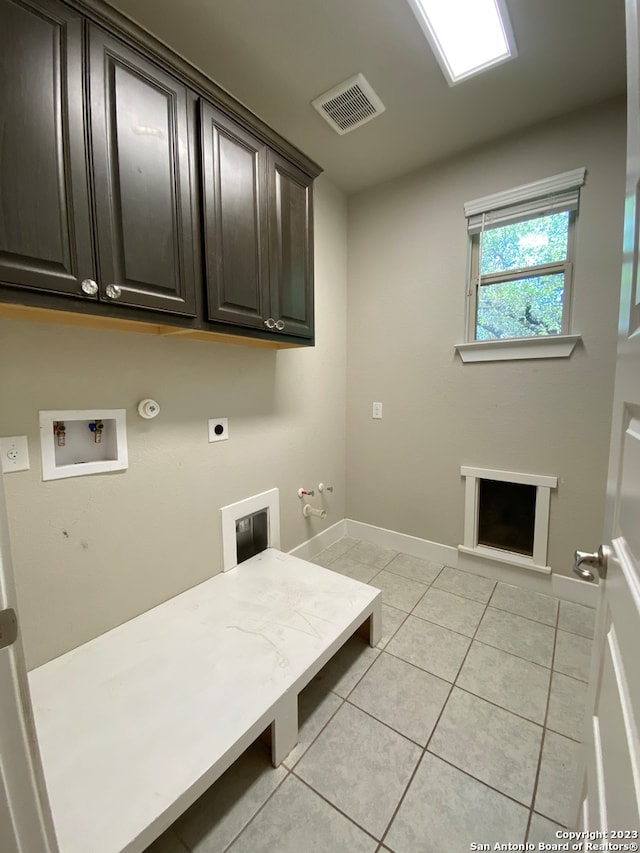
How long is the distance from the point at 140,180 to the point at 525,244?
79.3 inches

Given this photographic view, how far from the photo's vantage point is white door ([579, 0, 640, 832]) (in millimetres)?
477

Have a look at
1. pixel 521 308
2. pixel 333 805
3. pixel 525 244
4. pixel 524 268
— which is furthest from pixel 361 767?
pixel 525 244

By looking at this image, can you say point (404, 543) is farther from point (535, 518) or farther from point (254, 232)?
point (254, 232)

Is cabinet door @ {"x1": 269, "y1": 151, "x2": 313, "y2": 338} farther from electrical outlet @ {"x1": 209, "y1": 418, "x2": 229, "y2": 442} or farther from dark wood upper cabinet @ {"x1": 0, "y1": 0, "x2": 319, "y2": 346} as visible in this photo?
electrical outlet @ {"x1": 209, "y1": 418, "x2": 229, "y2": 442}

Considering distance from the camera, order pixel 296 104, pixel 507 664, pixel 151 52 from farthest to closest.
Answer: pixel 296 104, pixel 507 664, pixel 151 52

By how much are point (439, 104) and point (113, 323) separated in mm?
1921

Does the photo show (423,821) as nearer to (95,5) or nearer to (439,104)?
(95,5)

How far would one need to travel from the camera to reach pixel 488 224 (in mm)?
2006

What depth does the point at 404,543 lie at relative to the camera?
2492mm

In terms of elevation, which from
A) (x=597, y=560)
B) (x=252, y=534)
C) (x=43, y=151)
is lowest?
(x=252, y=534)

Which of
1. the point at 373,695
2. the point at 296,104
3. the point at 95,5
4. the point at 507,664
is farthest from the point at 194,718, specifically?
the point at 296,104

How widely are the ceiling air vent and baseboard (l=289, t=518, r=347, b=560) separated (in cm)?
254

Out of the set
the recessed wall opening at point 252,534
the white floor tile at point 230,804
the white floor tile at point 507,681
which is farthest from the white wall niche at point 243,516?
the white floor tile at point 507,681

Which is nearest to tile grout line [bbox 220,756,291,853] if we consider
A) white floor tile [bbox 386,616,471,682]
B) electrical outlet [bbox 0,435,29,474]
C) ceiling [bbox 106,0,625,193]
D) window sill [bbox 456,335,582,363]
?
white floor tile [bbox 386,616,471,682]
